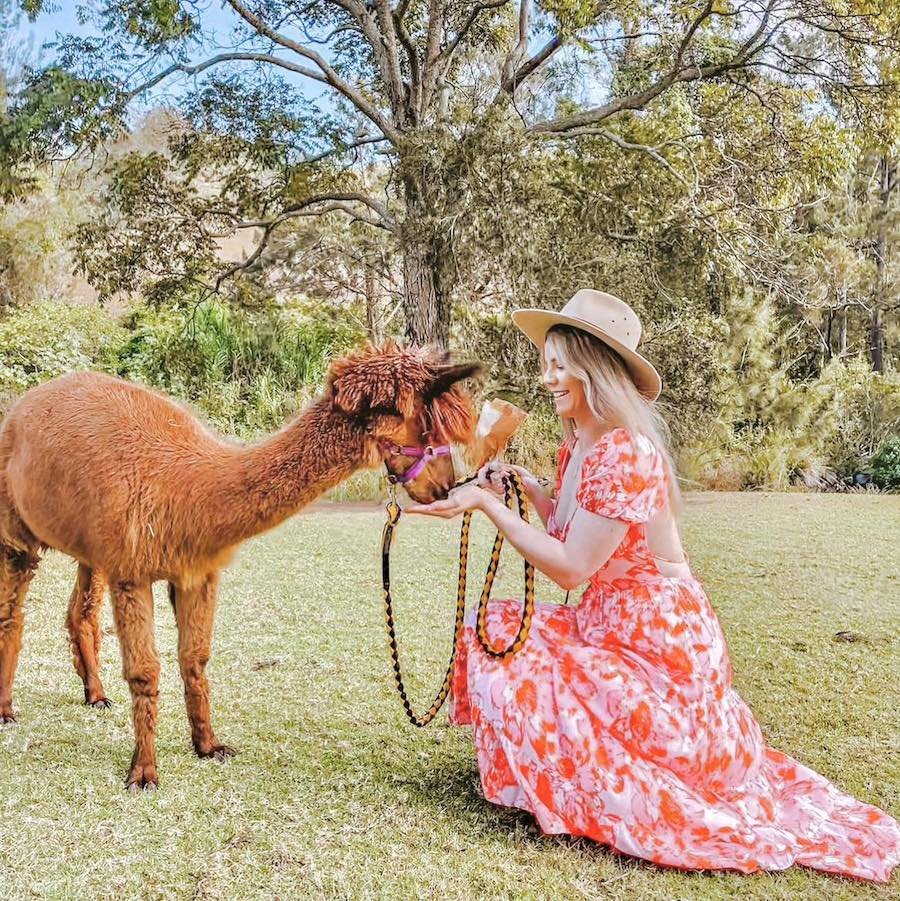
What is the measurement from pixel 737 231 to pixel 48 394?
10795 millimetres

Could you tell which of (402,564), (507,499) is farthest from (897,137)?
(507,499)

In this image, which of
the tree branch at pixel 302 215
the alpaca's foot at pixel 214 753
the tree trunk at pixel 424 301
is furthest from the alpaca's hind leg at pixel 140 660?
the tree branch at pixel 302 215

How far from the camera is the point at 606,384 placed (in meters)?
2.83

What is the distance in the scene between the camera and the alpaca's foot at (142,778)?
327cm

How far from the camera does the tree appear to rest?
469 inches

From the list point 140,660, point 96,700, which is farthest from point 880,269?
point 140,660

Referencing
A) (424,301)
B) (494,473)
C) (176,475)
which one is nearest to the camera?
(494,473)

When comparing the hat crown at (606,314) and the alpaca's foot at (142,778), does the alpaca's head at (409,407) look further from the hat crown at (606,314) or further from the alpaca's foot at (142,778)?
the alpaca's foot at (142,778)

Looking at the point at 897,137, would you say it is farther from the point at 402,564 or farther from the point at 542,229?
the point at 402,564

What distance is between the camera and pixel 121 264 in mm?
12906

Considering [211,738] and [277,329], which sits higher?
[277,329]

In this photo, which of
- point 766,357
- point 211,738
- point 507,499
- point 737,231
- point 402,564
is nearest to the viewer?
point 507,499

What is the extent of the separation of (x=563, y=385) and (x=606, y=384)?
0.14m

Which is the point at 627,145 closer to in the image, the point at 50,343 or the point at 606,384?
the point at 50,343
